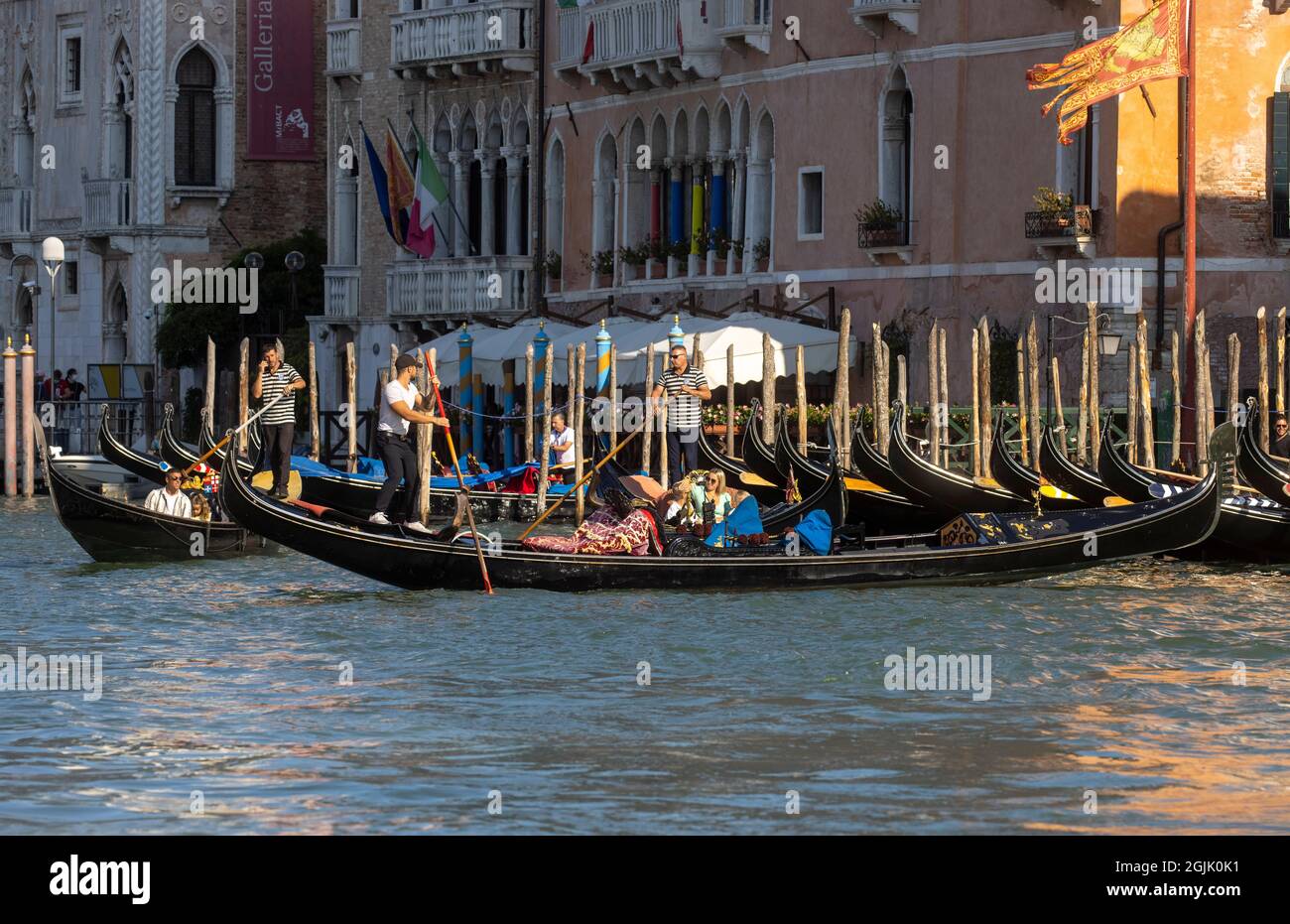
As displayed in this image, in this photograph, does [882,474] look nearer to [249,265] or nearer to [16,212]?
[249,265]

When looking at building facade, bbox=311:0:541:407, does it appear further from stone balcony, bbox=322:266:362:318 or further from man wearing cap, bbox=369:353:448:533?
man wearing cap, bbox=369:353:448:533

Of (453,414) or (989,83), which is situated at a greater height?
(989,83)

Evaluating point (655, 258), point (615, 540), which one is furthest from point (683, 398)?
point (655, 258)

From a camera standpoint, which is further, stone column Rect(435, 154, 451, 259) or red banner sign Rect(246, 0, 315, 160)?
red banner sign Rect(246, 0, 315, 160)

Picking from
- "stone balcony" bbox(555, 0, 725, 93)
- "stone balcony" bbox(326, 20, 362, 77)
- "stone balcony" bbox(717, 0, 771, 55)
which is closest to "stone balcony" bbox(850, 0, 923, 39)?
"stone balcony" bbox(717, 0, 771, 55)

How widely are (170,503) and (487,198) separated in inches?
461

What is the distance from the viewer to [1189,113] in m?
18.7

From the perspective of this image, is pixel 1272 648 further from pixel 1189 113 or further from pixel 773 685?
pixel 1189 113

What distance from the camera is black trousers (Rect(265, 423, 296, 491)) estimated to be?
17203mm

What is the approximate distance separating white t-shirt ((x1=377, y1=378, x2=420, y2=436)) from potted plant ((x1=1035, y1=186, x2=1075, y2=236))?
6.16 meters

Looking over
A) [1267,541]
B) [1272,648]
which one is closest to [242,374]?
[1267,541]

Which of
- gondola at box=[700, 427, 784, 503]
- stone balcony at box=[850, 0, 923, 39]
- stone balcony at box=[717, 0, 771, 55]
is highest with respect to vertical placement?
stone balcony at box=[717, 0, 771, 55]

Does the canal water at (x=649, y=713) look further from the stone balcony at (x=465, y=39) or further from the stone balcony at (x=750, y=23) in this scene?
the stone balcony at (x=465, y=39)
